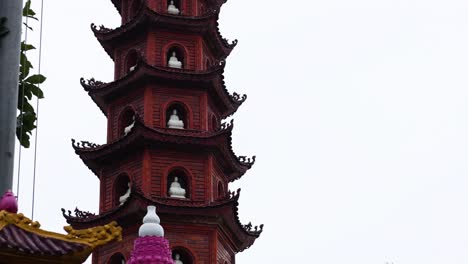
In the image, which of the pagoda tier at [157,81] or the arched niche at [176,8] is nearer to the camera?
the pagoda tier at [157,81]

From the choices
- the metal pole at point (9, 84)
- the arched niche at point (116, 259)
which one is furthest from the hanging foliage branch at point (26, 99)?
the arched niche at point (116, 259)

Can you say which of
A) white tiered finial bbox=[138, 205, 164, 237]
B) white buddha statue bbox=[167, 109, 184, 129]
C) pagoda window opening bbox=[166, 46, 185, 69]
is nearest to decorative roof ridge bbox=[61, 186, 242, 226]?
white buddha statue bbox=[167, 109, 184, 129]

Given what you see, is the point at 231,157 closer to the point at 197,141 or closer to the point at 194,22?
the point at 197,141

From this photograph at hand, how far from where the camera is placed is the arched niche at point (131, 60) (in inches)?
1465

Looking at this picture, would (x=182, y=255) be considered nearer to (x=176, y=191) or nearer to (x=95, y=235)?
(x=176, y=191)

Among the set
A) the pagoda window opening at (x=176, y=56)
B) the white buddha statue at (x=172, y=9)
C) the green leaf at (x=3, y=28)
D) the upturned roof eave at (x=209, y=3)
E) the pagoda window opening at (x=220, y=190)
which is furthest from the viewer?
the upturned roof eave at (x=209, y=3)

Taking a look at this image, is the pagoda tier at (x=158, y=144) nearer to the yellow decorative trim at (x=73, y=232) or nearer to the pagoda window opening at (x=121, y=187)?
the pagoda window opening at (x=121, y=187)

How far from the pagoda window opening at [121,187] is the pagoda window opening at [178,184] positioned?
145 cm

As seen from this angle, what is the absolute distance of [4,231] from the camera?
1055 centimetres

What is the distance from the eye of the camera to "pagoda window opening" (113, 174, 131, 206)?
34.2 metres

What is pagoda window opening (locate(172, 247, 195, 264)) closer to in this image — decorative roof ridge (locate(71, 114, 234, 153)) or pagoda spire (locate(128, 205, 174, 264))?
decorative roof ridge (locate(71, 114, 234, 153))

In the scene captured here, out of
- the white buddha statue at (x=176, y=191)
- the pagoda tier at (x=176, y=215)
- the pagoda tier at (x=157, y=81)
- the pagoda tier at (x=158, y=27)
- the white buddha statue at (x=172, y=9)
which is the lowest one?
the pagoda tier at (x=176, y=215)

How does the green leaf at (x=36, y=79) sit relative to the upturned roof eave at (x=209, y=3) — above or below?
below

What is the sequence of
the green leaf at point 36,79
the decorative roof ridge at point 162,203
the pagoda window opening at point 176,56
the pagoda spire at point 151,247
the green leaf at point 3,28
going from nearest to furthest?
the green leaf at point 3,28
the green leaf at point 36,79
the pagoda spire at point 151,247
the decorative roof ridge at point 162,203
the pagoda window opening at point 176,56
